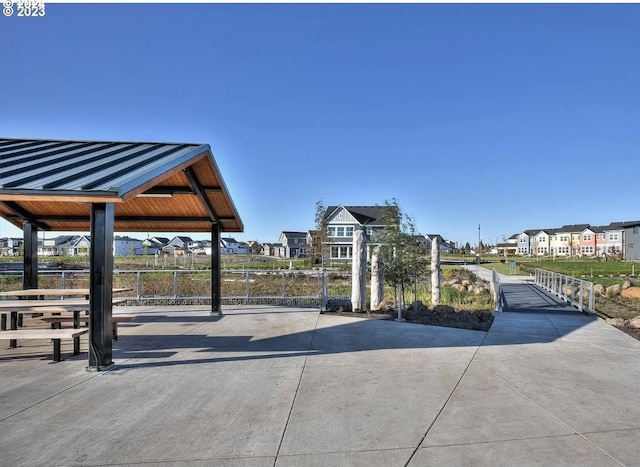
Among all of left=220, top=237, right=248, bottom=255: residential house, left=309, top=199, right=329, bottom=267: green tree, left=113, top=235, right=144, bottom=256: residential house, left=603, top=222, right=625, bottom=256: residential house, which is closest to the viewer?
left=309, top=199, right=329, bottom=267: green tree

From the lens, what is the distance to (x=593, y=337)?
354 inches

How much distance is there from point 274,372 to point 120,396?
203 centimetres

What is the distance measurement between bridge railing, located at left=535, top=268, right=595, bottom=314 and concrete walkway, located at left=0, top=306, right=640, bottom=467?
4807mm

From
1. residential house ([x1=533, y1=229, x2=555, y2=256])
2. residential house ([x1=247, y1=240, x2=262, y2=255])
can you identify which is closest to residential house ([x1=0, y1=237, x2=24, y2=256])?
residential house ([x1=247, y1=240, x2=262, y2=255])

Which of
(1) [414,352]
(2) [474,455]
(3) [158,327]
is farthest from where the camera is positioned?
(3) [158,327]

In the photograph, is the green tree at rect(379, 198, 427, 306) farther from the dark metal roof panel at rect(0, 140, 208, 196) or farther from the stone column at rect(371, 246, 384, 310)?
the dark metal roof panel at rect(0, 140, 208, 196)

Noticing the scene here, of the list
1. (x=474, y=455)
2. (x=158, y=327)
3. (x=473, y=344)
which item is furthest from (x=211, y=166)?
(x=474, y=455)

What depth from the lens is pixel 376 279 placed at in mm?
13422

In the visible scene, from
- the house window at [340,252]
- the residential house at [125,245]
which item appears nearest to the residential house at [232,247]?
the residential house at [125,245]

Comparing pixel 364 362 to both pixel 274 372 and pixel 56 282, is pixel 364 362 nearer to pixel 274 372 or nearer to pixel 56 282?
pixel 274 372

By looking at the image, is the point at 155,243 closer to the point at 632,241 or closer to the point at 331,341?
the point at 632,241

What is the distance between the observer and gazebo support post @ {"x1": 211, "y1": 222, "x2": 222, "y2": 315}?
11.9 m

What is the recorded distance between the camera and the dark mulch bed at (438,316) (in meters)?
10.4

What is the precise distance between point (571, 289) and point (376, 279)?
8146 millimetres
